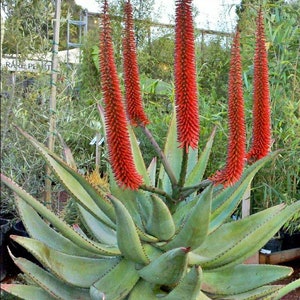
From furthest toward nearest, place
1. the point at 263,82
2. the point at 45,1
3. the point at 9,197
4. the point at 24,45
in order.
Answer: the point at 9,197, the point at 45,1, the point at 24,45, the point at 263,82

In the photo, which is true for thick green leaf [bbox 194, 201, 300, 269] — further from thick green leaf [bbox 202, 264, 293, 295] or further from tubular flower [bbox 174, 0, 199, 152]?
tubular flower [bbox 174, 0, 199, 152]

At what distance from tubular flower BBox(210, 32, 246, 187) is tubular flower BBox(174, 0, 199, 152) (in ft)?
0.37

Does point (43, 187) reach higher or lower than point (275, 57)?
lower

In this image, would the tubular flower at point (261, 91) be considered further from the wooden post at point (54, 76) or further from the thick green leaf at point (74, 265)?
the wooden post at point (54, 76)

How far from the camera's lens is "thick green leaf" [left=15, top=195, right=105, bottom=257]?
1.50 metres

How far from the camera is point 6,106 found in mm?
2174

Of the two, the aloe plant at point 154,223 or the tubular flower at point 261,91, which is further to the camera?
the tubular flower at point 261,91

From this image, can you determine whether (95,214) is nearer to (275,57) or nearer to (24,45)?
(24,45)

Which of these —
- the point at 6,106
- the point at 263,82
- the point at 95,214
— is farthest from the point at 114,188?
the point at 6,106

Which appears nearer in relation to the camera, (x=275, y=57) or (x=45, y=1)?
(x=45, y=1)

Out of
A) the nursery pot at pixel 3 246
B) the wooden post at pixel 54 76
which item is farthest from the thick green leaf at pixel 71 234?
the nursery pot at pixel 3 246

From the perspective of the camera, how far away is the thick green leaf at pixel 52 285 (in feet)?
4.42

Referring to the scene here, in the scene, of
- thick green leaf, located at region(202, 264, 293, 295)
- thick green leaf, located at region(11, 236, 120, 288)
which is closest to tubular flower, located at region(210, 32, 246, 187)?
thick green leaf, located at region(202, 264, 293, 295)

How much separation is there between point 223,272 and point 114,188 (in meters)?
0.39
